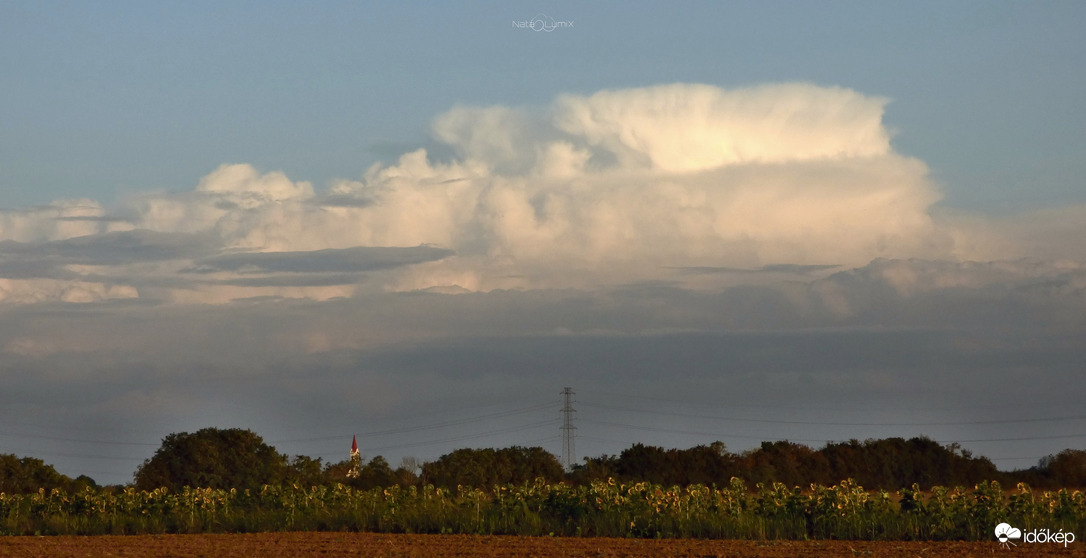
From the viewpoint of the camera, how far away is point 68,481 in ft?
189

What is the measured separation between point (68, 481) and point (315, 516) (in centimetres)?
2626

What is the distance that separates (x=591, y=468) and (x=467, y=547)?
105 feet

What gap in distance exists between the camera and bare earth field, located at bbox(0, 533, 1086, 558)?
89.2 feet

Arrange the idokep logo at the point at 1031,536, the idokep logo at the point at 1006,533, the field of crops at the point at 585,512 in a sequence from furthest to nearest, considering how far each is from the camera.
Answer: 1. the field of crops at the point at 585,512
2. the idokep logo at the point at 1006,533
3. the idokep logo at the point at 1031,536

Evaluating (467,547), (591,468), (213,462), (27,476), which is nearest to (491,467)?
(591,468)

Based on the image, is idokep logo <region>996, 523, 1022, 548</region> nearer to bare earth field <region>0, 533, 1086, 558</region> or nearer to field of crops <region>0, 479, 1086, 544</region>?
field of crops <region>0, 479, 1086, 544</region>

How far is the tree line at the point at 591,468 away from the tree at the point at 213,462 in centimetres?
5

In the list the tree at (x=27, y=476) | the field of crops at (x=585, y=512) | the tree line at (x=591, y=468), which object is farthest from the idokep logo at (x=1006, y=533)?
the tree at (x=27, y=476)

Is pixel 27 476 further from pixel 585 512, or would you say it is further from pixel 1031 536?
pixel 1031 536

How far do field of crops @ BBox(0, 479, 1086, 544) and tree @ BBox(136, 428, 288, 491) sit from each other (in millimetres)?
18255

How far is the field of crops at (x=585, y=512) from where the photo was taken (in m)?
30.4

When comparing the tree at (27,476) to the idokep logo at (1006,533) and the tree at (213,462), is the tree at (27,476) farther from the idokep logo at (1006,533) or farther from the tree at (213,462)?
the idokep logo at (1006,533)

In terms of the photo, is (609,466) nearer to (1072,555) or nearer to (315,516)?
(315,516)

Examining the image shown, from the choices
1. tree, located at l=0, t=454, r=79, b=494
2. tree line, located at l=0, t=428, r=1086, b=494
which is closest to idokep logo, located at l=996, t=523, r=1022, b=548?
tree line, located at l=0, t=428, r=1086, b=494
